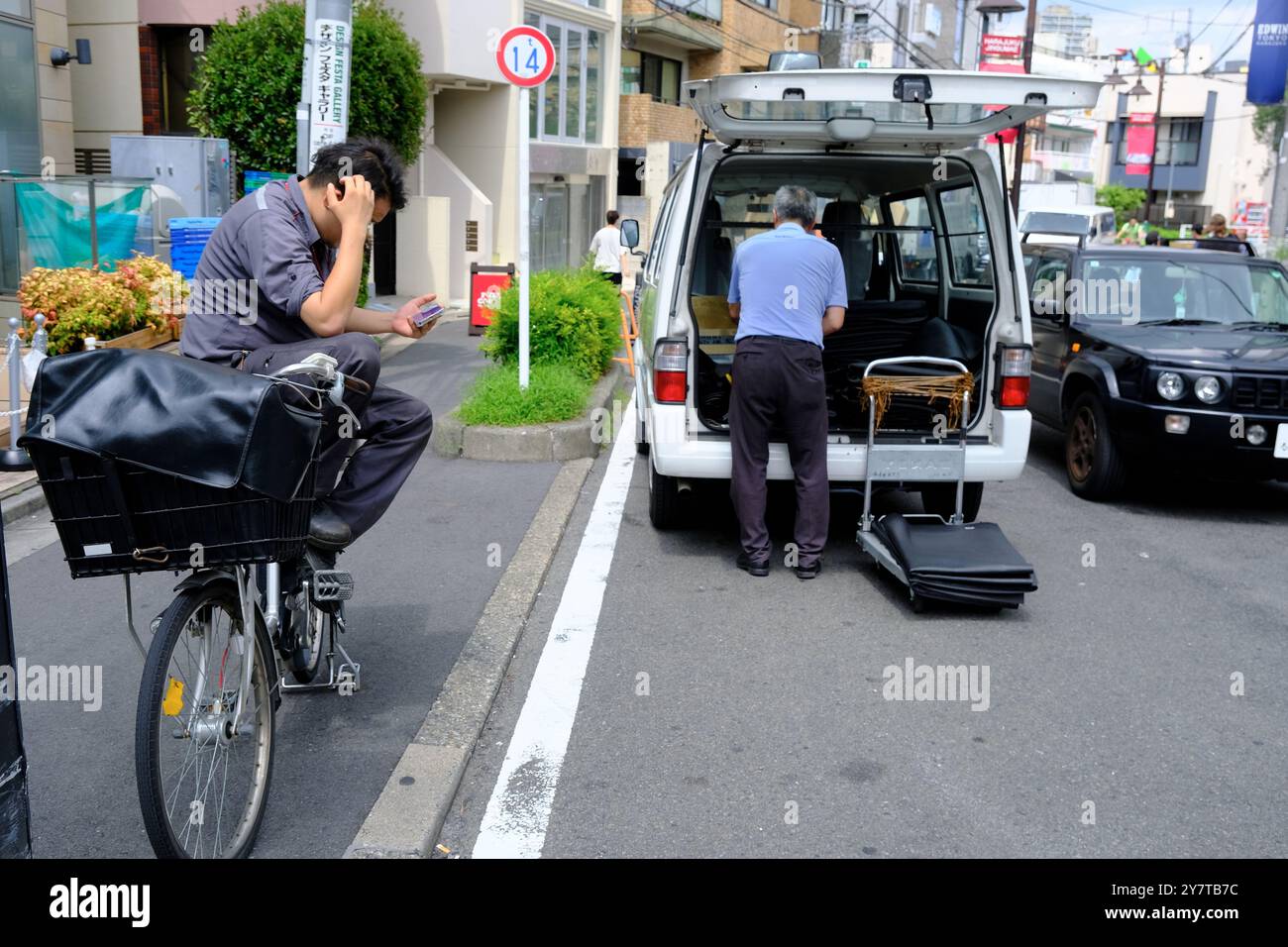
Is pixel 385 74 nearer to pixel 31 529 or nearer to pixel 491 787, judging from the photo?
pixel 31 529

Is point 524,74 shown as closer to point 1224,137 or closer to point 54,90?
point 54,90

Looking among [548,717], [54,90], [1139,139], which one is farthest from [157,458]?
[1139,139]

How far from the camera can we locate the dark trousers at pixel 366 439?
373cm

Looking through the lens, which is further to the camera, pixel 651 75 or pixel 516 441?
pixel 651 75

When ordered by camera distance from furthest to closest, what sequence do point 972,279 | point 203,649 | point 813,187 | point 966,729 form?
point 813,187 → point 972,279 → point 966,729 → point 203,649

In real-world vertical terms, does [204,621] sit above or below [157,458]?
below

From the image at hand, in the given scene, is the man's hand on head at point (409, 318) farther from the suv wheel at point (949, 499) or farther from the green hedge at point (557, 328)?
the green hedge at point (557, 328)

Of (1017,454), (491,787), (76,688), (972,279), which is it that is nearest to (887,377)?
(1017,454)

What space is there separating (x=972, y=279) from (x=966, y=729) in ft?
12.5

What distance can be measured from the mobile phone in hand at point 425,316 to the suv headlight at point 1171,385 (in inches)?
212

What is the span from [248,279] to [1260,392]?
6.22 metres

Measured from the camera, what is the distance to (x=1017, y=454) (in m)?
6.58

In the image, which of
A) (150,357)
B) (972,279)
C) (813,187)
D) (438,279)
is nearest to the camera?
(150,357)

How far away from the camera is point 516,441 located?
862cm
